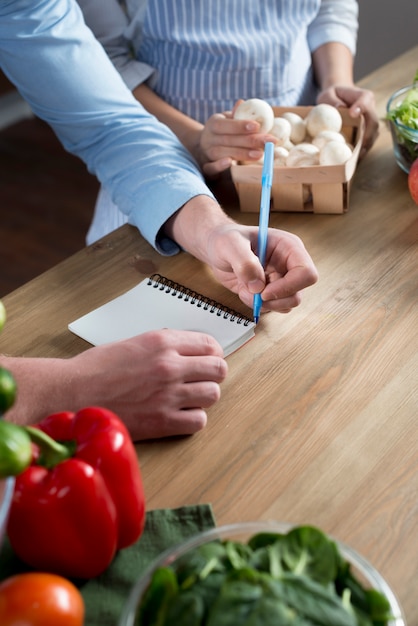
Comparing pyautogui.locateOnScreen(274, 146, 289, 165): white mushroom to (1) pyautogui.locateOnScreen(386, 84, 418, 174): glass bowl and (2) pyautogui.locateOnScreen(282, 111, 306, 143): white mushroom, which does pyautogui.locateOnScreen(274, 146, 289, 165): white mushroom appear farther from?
(1) pyautogui.locateOnScreen(386, 84, 418, 174): glass bowl

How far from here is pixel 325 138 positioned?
4.08ft

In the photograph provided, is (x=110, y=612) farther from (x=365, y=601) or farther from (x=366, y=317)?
(x=366, y=317)

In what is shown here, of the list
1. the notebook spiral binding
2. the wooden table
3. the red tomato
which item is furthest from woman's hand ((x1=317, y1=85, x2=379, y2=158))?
the red tomato

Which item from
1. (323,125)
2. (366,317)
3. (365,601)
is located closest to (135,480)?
(365,601)

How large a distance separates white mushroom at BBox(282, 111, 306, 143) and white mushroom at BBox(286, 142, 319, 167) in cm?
7

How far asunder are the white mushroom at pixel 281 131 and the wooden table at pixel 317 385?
0.13m

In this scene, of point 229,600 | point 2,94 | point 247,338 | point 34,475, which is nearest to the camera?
point 229,600

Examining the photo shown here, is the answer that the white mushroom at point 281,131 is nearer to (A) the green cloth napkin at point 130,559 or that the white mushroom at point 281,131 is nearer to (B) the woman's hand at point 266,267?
(B) the woman's hand at point 266,267

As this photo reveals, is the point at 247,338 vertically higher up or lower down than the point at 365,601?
lower down

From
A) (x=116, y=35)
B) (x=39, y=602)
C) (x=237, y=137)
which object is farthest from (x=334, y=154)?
(x=39, y=602)

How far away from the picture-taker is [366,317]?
1021mm

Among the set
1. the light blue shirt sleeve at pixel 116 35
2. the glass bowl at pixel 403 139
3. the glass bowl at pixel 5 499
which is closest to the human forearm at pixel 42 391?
the glass bowl at pixel 5 499

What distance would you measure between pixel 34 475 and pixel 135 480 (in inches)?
3.5

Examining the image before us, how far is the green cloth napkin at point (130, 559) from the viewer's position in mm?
656
